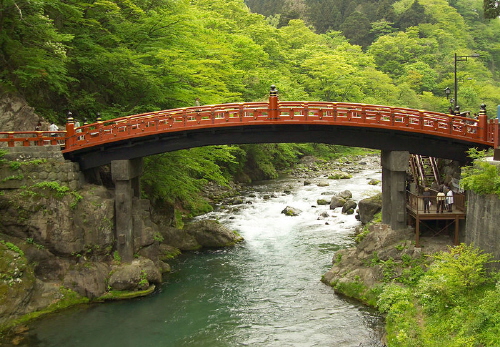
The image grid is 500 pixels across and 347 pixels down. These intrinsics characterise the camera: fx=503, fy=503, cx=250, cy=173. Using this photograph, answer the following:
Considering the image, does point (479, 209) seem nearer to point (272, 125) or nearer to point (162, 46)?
point (272, 125)

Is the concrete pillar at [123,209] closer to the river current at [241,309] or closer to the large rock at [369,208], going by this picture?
the river current at [241,309]

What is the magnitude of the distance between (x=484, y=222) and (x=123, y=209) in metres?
17.0

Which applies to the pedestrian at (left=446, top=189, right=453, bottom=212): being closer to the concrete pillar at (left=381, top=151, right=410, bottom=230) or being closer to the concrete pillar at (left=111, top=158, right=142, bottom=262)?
the concrete pillar at (left=381, top=151, right=410, bottom=230)

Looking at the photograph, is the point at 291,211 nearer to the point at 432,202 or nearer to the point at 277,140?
the point at 277,140

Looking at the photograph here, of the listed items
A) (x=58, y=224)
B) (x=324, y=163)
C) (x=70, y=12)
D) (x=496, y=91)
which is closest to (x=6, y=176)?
(x=58, y=224)

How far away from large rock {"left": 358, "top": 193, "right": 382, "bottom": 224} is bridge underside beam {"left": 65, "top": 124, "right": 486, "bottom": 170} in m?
9.36

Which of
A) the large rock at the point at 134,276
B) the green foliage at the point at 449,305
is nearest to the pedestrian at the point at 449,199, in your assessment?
the green foliage at the point at 449,305

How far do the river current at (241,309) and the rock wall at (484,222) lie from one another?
5222 millimetres

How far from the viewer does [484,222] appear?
65.6 feet

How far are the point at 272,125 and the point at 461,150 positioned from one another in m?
9.47

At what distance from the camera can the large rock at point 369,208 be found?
34062mm

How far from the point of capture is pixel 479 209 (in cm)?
2034

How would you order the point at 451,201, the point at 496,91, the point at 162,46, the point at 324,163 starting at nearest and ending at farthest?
the point at 451,201 < the point at 162,46 < the point at 324,163 < the point at 496,91

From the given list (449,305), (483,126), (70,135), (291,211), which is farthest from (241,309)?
(291,211)
